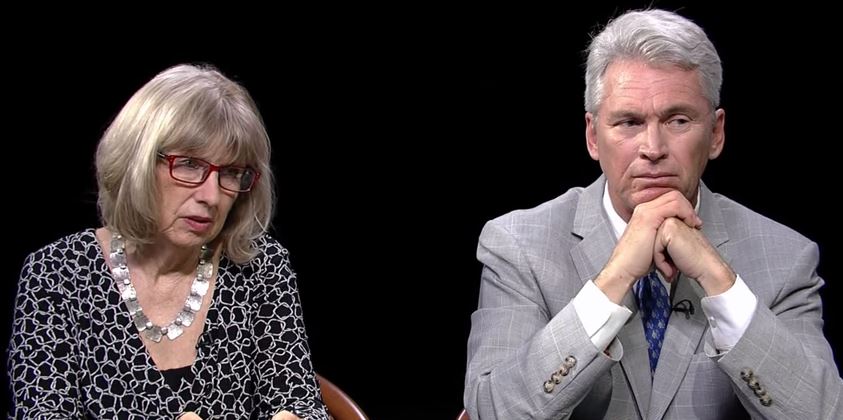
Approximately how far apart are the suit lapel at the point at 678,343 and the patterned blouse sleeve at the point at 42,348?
1.26 metres

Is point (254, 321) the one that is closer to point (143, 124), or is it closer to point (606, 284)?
point (143, 124)

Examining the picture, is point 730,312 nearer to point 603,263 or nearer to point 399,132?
point 603,263

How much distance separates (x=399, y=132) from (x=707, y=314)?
2.07 metres

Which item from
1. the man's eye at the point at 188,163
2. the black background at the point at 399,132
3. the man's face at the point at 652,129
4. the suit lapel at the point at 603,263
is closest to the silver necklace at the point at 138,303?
the man's eye at the point at 188,163

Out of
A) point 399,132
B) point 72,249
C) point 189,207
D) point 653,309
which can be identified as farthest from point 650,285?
point 399,132

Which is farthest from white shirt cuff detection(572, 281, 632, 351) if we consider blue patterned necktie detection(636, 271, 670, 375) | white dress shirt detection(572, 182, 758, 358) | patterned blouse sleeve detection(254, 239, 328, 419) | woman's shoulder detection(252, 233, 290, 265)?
woman's shoulder detection(252, 233, 290, 265)

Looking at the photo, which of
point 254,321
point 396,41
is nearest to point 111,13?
point 396,41

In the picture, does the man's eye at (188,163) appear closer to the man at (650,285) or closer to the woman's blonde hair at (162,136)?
the woman's blonde hair at (162,136)

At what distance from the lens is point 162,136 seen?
2.76 meters

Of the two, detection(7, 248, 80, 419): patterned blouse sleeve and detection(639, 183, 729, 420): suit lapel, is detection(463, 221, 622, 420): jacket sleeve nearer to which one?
detection(639, 183, 729, 420): suit lapel

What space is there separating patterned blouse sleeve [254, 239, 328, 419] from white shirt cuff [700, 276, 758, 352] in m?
0.88

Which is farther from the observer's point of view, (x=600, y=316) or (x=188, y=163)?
(x=188, y=163)

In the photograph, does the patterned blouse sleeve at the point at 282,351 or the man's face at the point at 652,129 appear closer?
the man's face at the point at 652,129

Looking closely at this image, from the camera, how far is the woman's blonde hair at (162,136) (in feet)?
9.07
